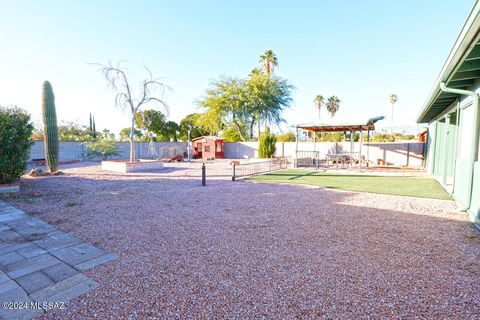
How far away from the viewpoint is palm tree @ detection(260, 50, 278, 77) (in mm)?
27766

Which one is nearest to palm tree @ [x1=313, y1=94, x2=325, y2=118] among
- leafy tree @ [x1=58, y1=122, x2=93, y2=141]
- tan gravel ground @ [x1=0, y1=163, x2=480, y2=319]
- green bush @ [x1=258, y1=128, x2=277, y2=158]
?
green bush @ [x1=258, y1=128, x2=277, y2=158]

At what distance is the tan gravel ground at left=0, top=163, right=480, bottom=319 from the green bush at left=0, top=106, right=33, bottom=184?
6.41 ft

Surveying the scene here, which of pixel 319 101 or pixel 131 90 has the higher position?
pixel 319 101

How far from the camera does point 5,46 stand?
900 centimetres

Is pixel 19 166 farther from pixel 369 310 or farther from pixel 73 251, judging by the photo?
Answer: pixel 369 310

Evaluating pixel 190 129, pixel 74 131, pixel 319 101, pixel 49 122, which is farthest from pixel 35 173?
pixel 319 101

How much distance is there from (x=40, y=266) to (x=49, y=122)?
10.1 m

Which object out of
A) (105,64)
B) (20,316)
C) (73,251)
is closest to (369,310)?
(20,316)

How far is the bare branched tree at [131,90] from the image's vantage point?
39.3ft

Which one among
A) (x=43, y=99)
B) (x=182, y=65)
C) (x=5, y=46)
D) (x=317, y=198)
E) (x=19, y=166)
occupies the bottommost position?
A: (x=317, y=198)

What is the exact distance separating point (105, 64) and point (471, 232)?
566 inches

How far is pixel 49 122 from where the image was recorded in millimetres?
10156

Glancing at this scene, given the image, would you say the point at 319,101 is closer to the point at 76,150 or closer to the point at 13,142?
the point at 76,150

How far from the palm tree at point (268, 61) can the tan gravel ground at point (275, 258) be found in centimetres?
2547
